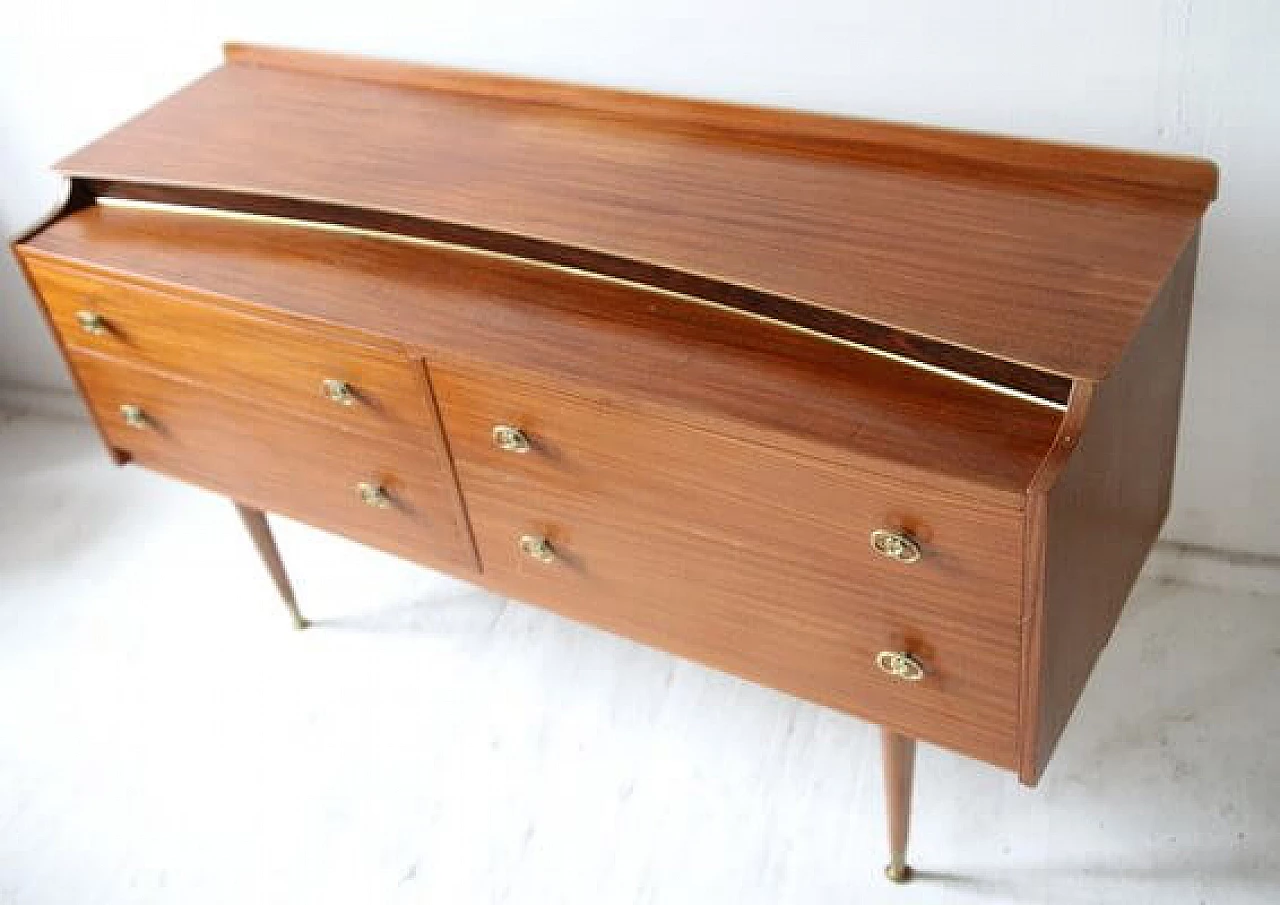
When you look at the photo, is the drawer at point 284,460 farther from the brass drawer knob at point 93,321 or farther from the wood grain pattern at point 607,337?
the wood grain pattern at point 607,337

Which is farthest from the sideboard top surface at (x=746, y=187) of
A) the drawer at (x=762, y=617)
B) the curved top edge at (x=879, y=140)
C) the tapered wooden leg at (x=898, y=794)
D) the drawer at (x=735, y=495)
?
the tapered wooden leg at (x=898, y=794)

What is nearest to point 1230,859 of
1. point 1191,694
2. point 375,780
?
point 1191,694

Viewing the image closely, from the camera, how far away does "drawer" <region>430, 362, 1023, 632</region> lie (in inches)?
45.2

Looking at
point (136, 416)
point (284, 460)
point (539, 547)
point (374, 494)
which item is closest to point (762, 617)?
point (539, 547)

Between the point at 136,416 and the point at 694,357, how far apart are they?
82 cm

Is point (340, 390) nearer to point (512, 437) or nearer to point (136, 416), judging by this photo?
point (512, 437)

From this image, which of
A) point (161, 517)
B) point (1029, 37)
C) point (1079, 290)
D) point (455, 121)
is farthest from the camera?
point (161, 517)

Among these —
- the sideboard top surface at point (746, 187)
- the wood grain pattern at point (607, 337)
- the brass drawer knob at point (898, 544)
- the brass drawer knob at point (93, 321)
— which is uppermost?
the sideboard top surface at point (746, 187)

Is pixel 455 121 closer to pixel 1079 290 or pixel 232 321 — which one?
pixel 232 321

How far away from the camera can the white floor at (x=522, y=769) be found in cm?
159

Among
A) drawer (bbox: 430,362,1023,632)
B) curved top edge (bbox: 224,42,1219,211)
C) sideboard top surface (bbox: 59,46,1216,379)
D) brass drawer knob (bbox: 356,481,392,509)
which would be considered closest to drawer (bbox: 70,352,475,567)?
brass drawer knob (bbox: 356,481,392,509)

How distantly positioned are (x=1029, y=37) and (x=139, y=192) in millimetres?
1025

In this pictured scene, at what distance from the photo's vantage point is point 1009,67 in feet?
4.80

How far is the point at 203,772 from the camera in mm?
1845
